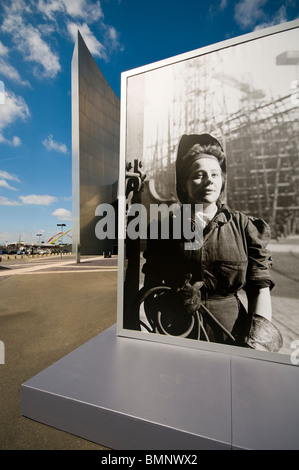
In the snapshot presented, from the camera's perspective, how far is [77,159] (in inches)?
740

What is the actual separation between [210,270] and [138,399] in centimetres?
175

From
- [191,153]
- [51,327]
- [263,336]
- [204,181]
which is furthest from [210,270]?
[51,327]

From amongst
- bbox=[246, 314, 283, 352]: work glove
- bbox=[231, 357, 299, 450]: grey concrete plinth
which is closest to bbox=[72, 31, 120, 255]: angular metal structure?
bbox=[246, 314, 283, 352]: work glove

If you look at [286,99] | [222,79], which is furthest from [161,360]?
[222,79]

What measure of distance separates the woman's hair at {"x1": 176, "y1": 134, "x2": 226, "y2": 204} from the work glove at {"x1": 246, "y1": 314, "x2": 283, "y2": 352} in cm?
182

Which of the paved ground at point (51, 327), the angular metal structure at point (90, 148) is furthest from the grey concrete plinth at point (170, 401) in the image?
the angular metal structure at point (90, 148)

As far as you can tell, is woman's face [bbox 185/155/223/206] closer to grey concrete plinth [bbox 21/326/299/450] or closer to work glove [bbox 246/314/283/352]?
work glove [bbox 246/314/283/352]

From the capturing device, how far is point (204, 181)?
3336 mm

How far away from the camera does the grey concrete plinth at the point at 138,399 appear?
1892mm

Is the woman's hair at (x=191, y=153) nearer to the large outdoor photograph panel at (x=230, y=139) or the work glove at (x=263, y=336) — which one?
the large outdoor photograph panel at (x=230, y=139)

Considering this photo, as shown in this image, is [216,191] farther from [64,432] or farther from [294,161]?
Result: [64,432]

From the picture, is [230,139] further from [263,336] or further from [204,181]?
[263,336]
